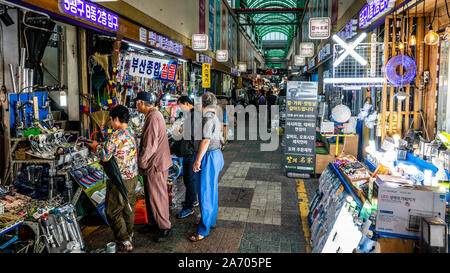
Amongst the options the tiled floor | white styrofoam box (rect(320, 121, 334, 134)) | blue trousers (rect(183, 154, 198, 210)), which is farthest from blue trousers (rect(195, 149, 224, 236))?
white styrofoam box (rect(320, 121, 334, 134))

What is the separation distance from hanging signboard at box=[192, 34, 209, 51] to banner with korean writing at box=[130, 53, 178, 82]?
686 centimetres

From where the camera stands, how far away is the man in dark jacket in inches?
159

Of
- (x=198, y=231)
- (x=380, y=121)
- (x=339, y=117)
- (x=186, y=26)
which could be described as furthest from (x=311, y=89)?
(x=186, y=26)

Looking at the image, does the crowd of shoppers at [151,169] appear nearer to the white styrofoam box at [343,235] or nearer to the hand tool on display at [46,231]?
the hand tool on display at [46,231]

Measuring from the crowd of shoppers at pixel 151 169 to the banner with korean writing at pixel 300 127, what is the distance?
3520 millimetres

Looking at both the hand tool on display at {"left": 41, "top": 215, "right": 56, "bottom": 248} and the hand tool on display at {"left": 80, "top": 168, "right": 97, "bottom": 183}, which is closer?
the hand tool on display at {"left": 41, "top": 215, "right": 56, "bottom": 248}

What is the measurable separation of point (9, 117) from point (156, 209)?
243 cm

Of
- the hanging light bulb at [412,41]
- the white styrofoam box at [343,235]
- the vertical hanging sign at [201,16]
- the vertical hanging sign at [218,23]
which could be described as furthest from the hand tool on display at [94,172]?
the vertical hanging sign at [218,23]

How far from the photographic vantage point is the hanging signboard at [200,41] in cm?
1305

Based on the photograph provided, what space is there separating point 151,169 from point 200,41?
396 inches

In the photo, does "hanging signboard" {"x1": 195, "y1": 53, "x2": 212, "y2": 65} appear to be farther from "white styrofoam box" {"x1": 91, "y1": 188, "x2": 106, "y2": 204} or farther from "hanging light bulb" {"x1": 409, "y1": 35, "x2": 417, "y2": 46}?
"white styrofoam box" {"x1": 91, "y1": 188, "x2": 106, "y2": 204}

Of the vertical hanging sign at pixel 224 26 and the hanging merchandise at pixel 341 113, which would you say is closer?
the hanging merchandise at pixel 341 113

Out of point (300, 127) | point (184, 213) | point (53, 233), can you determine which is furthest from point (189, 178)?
point (300, 127)

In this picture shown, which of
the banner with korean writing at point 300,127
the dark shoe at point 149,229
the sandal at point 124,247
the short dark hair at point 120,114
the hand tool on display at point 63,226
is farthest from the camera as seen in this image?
the banner with korean writing at point 300,127
